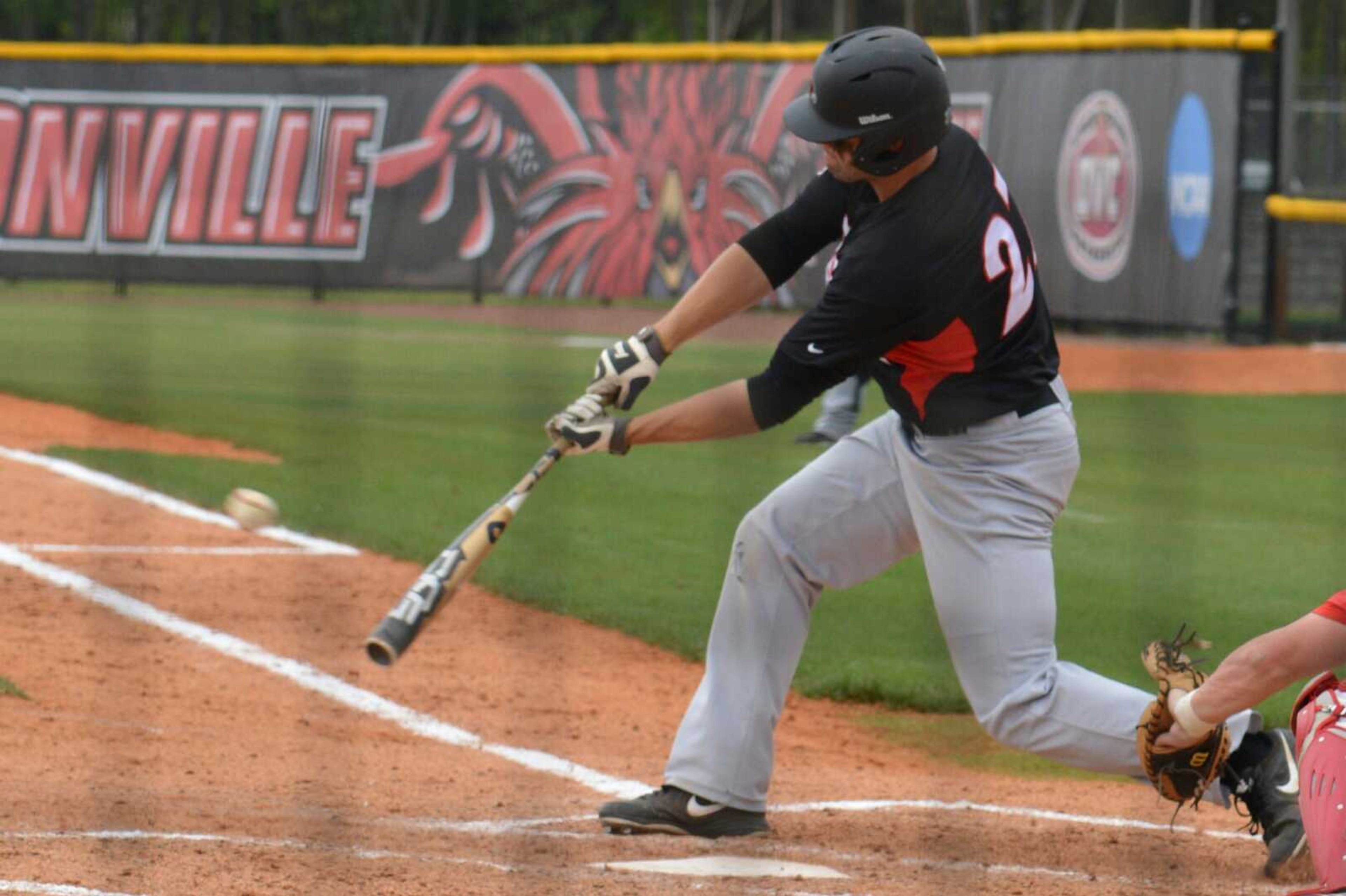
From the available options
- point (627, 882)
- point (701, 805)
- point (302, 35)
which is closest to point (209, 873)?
point (627, 882)

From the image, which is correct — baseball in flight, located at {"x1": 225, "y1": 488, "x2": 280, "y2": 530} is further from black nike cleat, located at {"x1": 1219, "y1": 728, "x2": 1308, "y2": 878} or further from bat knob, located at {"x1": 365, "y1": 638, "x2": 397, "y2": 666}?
black nike cleat, located at {"x1": 1219, "y1": 728, "x2": 1308, "y2": 878}

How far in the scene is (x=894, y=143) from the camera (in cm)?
380

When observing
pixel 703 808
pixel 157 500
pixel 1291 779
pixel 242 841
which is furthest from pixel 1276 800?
pixel 157 500

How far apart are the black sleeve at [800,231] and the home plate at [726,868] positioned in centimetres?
126

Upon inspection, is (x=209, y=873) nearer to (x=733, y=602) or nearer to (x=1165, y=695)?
(x=733, y=602)

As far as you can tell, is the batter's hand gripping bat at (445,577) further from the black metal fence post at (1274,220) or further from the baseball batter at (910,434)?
the black metal fence post at (1274,220)

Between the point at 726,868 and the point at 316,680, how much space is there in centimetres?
220

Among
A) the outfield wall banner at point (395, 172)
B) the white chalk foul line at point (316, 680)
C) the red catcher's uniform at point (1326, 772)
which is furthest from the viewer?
the outfield wall banner at point (395, 172)

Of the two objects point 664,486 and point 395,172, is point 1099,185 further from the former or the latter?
point 664,486

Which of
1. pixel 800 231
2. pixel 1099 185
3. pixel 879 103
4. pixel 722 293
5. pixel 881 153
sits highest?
pixel 879 103

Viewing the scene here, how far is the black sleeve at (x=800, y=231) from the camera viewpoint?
4168mm

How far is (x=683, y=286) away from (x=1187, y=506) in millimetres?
11354

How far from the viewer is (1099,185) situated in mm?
17188

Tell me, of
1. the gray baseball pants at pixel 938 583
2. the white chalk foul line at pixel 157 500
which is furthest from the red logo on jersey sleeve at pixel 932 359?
the white chalk foul line at pixel 157 500
